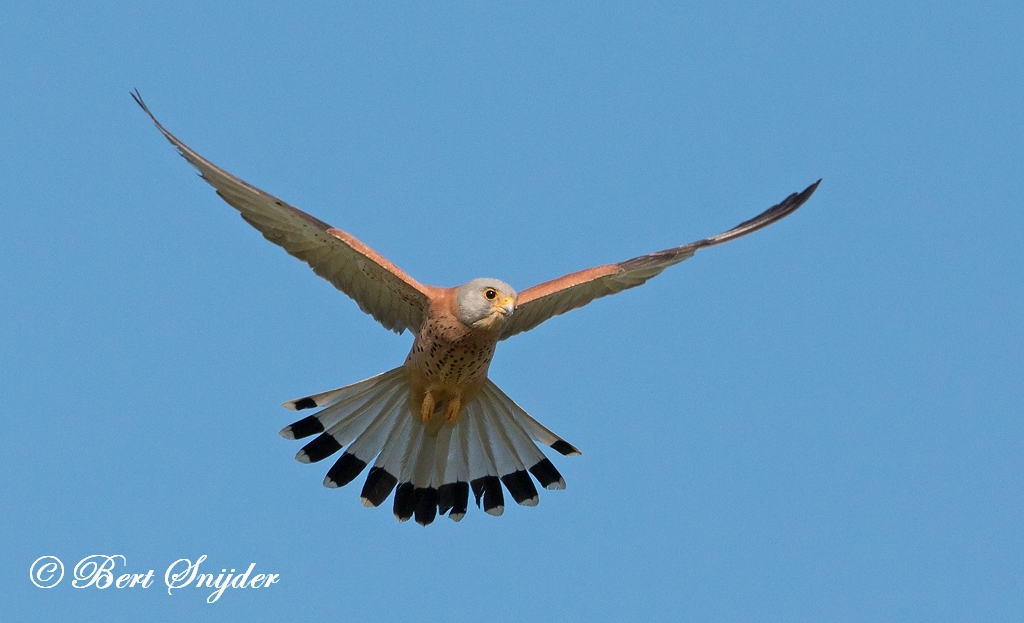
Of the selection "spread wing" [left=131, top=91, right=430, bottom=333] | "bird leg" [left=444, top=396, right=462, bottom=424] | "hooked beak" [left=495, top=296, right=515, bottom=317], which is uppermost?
"spread wing" [left=131, top=91, right=430, bottom=333]

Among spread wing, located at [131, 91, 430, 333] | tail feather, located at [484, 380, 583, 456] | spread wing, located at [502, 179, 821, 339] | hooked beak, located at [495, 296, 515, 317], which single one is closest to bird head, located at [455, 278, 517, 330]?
hooked beak, located at [495, 296, 515, 317]

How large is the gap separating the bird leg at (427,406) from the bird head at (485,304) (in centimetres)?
91

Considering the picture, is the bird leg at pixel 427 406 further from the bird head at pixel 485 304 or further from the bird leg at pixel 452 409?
the bird head at pixel 485 304

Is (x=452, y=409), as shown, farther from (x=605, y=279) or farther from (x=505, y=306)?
(x=605, y=279)

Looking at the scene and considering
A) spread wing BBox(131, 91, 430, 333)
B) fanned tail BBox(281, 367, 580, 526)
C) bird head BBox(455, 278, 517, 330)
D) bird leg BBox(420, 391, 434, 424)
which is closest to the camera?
spread wing BBox(131, 91, 430, 333)

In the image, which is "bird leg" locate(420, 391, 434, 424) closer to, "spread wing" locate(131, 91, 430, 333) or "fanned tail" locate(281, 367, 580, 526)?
"fanned tail" locate(281, 367, 580, 526)

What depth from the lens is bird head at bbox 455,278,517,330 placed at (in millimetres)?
9828

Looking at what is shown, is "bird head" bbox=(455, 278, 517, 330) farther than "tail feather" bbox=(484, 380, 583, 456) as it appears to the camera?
No

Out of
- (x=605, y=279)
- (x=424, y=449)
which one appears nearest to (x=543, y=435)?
(x=424, y=449)

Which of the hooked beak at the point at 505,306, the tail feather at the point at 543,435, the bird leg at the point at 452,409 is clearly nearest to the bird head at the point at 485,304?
A: the hooked beak at the point at 505,306

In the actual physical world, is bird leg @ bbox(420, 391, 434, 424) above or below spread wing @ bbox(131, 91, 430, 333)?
below

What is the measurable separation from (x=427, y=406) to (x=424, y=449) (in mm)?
779

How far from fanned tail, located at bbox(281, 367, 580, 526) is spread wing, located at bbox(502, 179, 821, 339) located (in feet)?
2.36

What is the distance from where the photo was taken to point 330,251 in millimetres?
10148
